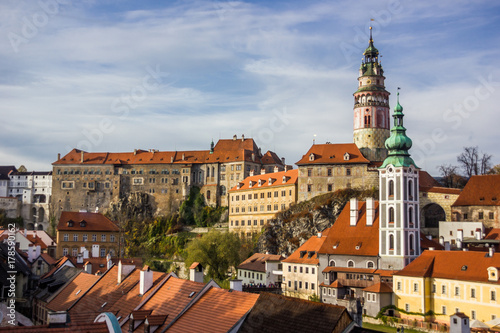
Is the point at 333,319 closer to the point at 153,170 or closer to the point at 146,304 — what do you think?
the point at 146,304

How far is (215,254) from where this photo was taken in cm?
6950

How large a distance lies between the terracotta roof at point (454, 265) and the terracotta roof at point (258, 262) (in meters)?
18.5

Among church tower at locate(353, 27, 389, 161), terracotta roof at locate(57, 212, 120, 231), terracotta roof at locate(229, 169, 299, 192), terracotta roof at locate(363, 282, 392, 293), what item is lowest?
terracotta roof at locate(363, 282, 392, 293)

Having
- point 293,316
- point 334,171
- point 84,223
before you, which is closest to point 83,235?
point 84,223

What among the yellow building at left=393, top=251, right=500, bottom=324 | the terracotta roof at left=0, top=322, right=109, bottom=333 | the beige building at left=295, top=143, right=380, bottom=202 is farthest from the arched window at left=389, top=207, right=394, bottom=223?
the terracotta roof at left=0, top=322, right=109, bottom=333

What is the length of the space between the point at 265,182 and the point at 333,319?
7057 centimetres

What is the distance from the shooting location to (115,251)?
7094cm

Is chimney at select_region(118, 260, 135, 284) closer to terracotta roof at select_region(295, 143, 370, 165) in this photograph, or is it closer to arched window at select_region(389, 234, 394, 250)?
arched window at select_region(389, 234, 394, 250)

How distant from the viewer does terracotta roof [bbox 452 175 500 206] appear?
61.9m

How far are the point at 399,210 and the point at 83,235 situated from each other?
36.2m

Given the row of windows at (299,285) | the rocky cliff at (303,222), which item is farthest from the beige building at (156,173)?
the row of windows at (299,285)

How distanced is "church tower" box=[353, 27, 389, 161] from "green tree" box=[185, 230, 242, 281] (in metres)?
23.6

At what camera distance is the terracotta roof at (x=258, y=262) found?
64.8 meters

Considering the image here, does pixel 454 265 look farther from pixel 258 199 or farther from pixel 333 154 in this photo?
pixel 258 199
